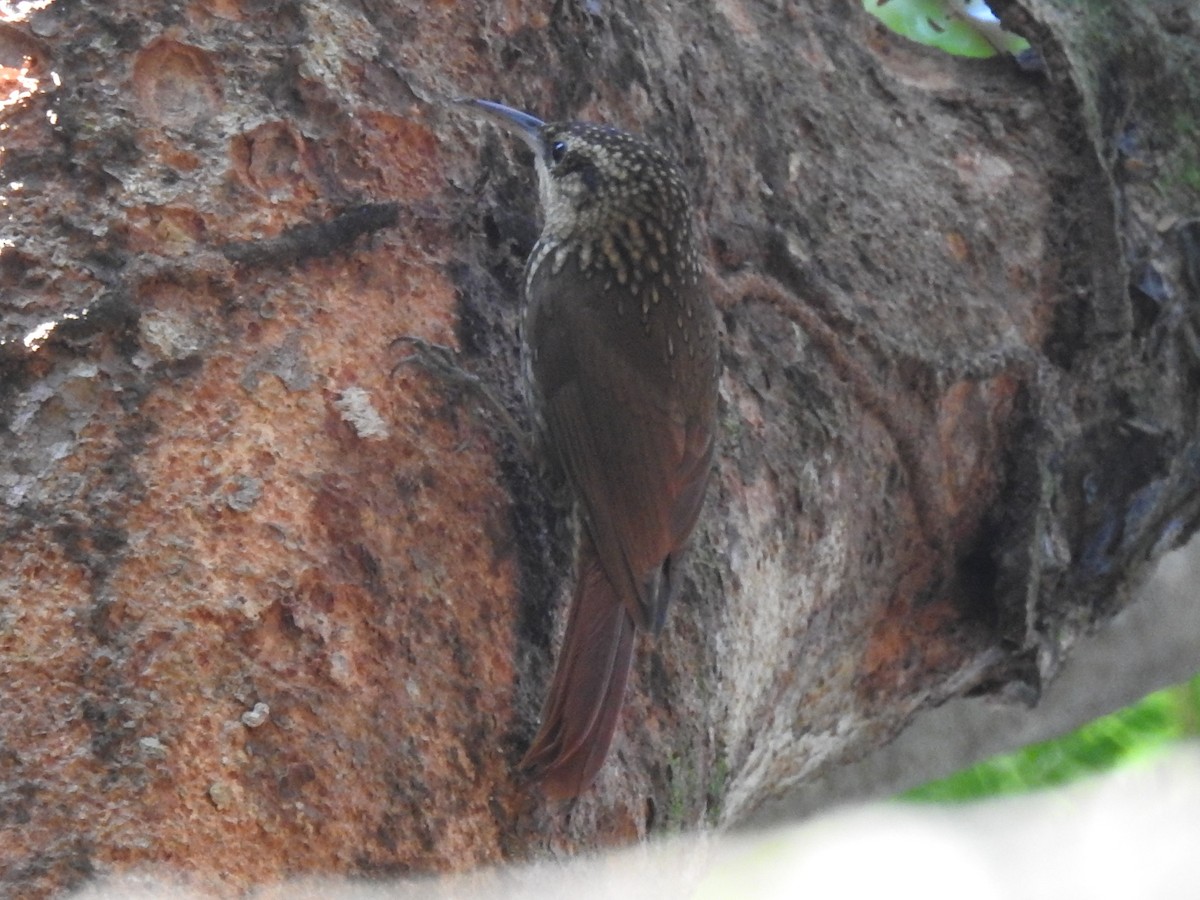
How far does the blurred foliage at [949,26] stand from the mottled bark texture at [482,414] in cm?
29

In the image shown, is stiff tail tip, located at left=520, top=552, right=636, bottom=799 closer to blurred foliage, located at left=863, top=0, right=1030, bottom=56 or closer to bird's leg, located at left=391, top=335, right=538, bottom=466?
bird's leg, located at left=391, top=335, right=538, bottom=466

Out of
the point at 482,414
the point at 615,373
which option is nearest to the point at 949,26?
the point at 615,373

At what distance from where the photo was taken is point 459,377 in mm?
2285

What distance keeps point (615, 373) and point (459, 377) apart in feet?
2.34

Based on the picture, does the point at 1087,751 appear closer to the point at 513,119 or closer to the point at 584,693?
the point at 584,693

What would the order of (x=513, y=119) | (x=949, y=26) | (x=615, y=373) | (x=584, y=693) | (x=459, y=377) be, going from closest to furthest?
(x=584, y=693), (x=459, y=377), (x=513, y=119), (x=615, y=373), (x=949, y=26)

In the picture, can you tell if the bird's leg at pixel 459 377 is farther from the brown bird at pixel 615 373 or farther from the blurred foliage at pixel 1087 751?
the blurred foliage at pixel 1087 751

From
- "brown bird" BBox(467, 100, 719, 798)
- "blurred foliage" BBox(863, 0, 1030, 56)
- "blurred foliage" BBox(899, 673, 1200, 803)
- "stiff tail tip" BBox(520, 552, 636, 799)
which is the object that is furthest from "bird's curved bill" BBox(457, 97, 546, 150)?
"blurred foliage" BBox(899, 673, 1200, 803)

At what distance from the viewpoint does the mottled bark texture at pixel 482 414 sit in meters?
1.89

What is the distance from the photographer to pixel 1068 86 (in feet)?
12.0

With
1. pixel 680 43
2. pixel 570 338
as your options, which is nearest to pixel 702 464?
pixel 570 338

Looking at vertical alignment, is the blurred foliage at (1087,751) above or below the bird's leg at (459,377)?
below

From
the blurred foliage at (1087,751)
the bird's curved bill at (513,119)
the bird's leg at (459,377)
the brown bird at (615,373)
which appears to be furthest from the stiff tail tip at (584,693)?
the blurred foliage at (1087,751)

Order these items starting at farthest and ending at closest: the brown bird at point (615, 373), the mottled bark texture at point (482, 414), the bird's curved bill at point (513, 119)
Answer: the bird's curved bill at point (513, 119)
the brown bird at point (615, 373)
the mottled bark texture at point (482, 414)
